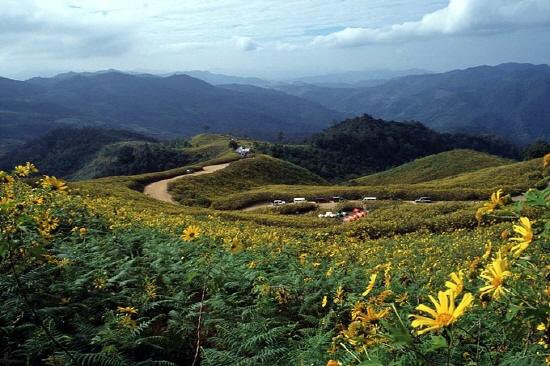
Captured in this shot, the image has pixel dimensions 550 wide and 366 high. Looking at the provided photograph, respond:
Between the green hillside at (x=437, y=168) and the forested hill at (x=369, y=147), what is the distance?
57.3 feet

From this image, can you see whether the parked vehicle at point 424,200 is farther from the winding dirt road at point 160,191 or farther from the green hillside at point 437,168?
the green hillside at point 437,168

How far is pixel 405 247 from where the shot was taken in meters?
12.0

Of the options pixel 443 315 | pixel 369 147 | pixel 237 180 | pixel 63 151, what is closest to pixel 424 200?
pixel 237 180

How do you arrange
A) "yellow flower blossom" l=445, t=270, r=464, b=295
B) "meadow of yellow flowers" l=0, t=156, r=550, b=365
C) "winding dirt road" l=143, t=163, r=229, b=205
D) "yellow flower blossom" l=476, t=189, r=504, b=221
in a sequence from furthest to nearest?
"winding dirt road" l=143, t=163, r=229, b=205 < "yellow flower blossom" l=476, t=189, r=504, b=221 < "meadow of yellow flowers" l=0, t=156, r=550, b=365 < "yellow flower blossom" l=445, t=270, r=464, b=295

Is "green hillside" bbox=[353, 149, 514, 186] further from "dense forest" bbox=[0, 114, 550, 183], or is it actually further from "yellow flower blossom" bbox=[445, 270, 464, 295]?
"yellow flower blossom" bbox=[445, 270, 464, 295]

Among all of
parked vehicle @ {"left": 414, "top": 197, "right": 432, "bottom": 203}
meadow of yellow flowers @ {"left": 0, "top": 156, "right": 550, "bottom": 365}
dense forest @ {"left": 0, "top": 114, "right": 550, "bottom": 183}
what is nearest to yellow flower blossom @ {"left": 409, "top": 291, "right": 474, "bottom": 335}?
meadow of yellow flowers @ {"left": 0, "top": 156, "right": 550, "bottom": 365}

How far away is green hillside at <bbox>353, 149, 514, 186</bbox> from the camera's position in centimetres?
5681

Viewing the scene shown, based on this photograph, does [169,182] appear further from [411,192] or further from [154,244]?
[154,244]

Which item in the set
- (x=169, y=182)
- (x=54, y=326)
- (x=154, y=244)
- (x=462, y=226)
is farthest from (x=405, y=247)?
(x=169, y=182)

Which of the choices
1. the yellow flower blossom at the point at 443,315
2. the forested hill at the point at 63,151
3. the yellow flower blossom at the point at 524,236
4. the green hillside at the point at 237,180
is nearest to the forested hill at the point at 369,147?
the green hillside at the point at 237,180

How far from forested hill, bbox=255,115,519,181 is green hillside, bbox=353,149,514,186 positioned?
1747 cm

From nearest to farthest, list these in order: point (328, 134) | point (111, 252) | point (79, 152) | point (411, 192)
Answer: point (111, 252)
point (411, 192)
point (328, 134)
point (79, 152)

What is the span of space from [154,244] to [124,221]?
3.51 m

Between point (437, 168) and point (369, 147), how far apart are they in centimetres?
4625
